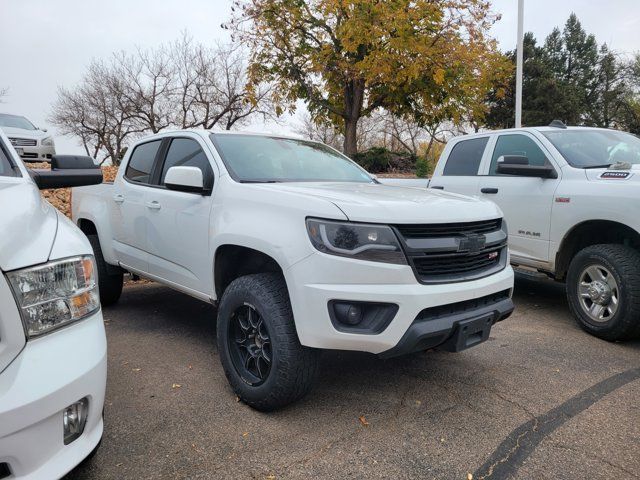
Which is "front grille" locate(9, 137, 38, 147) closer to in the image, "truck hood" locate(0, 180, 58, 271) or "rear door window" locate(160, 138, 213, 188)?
"rear door window" locate(160, 138, 213, 188)

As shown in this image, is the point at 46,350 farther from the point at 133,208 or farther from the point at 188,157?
the point at 133,208

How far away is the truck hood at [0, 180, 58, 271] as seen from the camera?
1.75m

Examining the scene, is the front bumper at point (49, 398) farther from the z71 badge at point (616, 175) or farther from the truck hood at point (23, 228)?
the z71 badge at point (616, 175)

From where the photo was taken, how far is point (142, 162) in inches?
178

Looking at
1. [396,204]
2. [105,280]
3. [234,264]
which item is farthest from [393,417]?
[105,280]

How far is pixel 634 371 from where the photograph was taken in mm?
3438

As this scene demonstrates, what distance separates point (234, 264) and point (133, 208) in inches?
60.3

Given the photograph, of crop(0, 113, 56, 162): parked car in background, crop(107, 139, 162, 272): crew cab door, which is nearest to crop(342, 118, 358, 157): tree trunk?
crop(0, 113, 56, 162): parked car in background

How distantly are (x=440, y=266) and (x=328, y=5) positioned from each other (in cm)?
1569

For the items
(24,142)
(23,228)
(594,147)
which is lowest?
(23,228)

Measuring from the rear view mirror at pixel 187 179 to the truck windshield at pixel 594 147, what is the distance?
11.5 ft

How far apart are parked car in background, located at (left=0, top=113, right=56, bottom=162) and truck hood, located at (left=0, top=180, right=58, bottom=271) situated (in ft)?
33.7

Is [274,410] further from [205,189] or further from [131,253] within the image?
[131,253]

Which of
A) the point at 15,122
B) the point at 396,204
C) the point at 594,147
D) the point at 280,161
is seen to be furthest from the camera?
the point at 15,122
